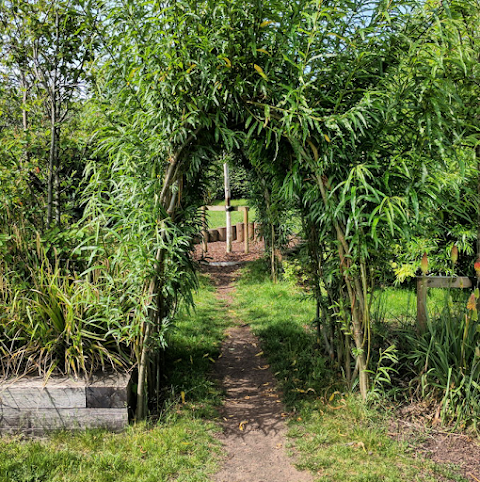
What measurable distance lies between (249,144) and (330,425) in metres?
2.02

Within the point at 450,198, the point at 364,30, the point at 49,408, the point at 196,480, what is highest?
the point at 364,30

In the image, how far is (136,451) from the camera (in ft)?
8.92

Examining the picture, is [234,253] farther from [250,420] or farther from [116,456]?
[116,456]

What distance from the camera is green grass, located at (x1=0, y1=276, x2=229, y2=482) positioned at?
2531 mm

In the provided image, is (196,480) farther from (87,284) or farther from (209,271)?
(209,271)

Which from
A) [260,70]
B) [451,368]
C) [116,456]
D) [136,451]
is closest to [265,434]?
[136,451]

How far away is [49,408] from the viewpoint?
2957 millimetres

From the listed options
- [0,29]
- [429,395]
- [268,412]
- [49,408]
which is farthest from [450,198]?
[0,29]

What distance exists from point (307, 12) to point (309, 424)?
2.68m

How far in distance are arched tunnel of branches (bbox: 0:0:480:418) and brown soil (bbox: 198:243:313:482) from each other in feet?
2.06

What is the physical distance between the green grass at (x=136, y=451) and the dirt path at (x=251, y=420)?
0.13 metres

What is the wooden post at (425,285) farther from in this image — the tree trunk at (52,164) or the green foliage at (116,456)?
the tree trunk at (52,164)

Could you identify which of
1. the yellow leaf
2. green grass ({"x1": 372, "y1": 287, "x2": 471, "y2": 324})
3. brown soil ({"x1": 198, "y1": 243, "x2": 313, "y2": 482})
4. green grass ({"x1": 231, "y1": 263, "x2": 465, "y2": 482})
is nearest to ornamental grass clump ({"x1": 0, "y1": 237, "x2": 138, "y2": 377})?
brown soil ({"x1": 198, "y1": 243, "x2": 313, "y2": 482})

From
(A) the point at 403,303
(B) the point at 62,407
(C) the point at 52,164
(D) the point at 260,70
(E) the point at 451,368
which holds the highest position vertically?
(D) the point at 260,70
